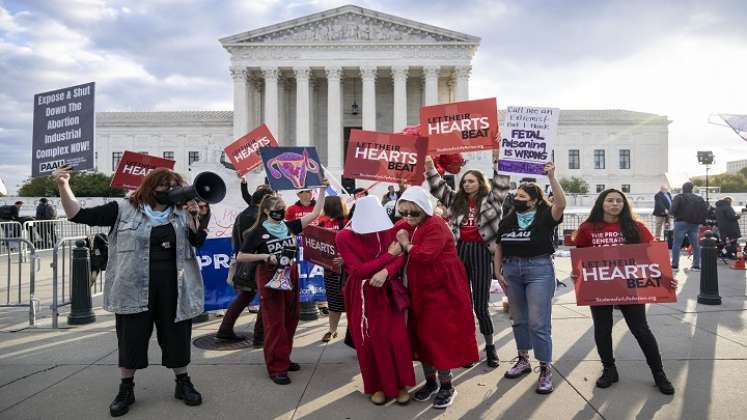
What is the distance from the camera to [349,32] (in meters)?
46.0

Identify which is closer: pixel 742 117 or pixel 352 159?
pixel 352 159

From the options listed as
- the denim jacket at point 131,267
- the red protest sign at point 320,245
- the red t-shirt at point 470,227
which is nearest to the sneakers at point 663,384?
the red t-shirt at point 470,227

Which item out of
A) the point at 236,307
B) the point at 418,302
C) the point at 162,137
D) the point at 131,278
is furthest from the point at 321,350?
the point at 162,137

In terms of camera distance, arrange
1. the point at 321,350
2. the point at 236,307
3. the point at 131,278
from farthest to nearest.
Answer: the point at 236,307 < the point at 321,350 < the point at 131,278

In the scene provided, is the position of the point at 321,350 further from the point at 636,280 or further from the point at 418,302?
the point at 636,280

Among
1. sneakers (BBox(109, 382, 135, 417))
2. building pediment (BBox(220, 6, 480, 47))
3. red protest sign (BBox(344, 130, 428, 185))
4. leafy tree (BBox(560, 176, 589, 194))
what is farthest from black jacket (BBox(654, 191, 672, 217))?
leafy tree (BBox(560, 176, 589, 194))

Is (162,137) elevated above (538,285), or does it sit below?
above

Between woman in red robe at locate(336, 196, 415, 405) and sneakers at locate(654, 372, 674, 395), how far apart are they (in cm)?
211

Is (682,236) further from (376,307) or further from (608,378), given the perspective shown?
(376,307)

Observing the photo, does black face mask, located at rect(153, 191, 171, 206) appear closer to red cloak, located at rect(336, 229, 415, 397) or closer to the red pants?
the red pants

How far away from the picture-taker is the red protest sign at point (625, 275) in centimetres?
443

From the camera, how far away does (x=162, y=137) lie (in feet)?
182

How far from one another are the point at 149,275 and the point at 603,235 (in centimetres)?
404

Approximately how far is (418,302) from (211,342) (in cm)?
319
